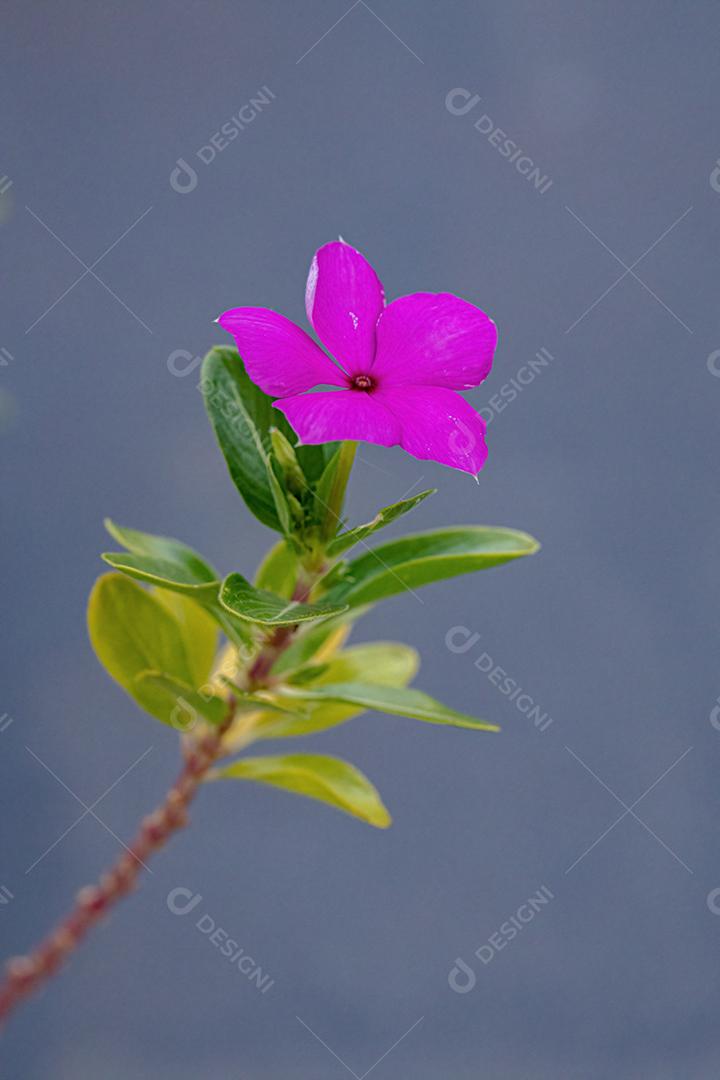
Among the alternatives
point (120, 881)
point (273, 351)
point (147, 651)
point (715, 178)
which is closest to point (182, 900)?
point (120, 881)

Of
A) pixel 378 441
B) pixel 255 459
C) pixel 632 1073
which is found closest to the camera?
pixel 378 441

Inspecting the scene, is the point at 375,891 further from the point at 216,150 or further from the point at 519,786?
the point at 216,150

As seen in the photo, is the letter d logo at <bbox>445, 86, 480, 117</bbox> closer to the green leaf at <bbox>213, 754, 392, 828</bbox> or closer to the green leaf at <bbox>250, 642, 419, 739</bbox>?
the green leaf at <bbox>250, 642, 419, 739</bbox>

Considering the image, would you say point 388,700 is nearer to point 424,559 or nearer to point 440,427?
point 424,559

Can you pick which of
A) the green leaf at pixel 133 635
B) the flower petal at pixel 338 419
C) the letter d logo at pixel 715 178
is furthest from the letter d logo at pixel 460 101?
the flower petal at pixel 338 419

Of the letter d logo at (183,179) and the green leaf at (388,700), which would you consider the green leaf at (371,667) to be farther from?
the letter d logo at (183,179)

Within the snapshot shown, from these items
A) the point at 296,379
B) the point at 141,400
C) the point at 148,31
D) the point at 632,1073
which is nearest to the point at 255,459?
the point at 296,379
